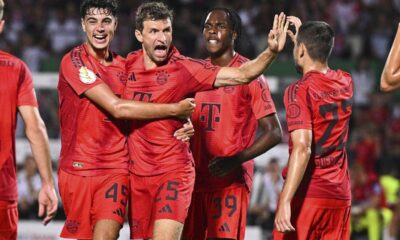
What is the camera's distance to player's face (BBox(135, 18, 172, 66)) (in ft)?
27.0

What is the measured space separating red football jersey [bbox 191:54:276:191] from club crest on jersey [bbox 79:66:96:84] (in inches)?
51.3

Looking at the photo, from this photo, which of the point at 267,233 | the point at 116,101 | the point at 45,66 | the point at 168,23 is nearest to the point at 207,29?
the point at 168,23

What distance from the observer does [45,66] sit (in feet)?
60.0

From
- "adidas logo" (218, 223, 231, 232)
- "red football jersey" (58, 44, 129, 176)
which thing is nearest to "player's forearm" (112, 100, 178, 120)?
"red football jersey" (58, 44, 129, 176)

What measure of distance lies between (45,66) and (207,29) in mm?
9586

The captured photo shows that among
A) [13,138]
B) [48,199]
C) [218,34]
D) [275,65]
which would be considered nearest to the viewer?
[48,199]

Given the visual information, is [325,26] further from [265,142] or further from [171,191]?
[171,191]

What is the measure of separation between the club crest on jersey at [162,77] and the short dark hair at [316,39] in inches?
45.9

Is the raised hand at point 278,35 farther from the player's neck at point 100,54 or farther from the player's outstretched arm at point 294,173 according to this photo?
the player's neck at point 100,54

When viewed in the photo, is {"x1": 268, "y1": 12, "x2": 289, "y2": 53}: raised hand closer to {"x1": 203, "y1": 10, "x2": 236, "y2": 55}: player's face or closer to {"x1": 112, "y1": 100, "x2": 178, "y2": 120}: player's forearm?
{"x1": 112, "y1": 100, "x2": 178, "y2": 120}: player's forearm

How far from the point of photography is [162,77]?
26.9 ft

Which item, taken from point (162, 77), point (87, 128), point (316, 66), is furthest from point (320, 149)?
point (87, 128)

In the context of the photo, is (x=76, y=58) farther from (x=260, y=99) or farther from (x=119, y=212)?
(x=260, y=99)

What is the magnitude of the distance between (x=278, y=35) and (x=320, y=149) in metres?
1.04
